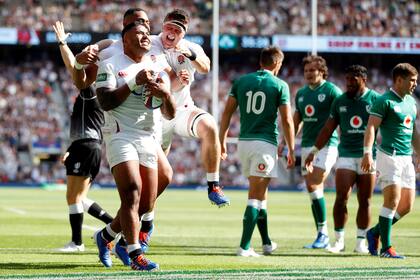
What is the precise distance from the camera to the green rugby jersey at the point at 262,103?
1046cm

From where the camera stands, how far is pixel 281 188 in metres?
35.1

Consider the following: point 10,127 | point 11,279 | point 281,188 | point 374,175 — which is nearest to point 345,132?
point 374,175

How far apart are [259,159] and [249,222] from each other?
687mm

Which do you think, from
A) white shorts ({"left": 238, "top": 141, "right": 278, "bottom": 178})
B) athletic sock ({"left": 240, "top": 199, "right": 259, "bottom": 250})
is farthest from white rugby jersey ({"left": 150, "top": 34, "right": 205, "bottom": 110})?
athletic sock ({"left": 240, "top": 199, "right": 259, "bottom": 250})

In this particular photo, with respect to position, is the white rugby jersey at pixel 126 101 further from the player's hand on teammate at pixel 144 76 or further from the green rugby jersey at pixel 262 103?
the green rugby jersey at pixel 262 103

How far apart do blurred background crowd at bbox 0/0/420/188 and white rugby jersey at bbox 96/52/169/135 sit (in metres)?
27.9

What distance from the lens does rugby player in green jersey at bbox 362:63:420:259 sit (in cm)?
1034

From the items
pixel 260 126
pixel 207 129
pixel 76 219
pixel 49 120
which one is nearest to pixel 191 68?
pixel 207 129

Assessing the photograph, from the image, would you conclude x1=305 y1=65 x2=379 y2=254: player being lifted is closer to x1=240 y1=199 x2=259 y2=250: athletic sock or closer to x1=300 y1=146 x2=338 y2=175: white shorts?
x1=300 y1=146 x2=338 y2=175: white shorts

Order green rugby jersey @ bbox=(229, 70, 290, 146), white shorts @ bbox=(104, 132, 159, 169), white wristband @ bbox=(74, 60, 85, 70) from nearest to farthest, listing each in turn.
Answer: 1. white shorts @ bbox=(104, 132, 159, 169)
2. white wristband @ bbox=(74, 60, 85, 70)
3. green rugby jersey @ bbox=(229, 70, 290, 146)

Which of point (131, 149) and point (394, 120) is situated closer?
point (131, 149)

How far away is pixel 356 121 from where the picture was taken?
11.3 meters

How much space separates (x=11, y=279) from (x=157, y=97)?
1.89 meters

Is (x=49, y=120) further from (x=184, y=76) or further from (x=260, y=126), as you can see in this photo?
(x=184, y=76)
